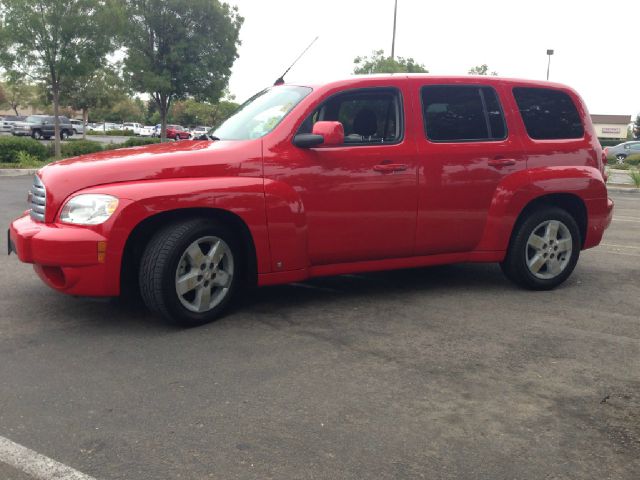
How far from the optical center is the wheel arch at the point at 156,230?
473cm

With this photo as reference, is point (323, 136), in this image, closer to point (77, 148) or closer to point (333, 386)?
point (333, 386)

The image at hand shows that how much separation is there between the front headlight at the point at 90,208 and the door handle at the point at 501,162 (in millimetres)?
3080

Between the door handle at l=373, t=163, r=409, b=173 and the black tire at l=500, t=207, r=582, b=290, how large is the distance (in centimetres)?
131

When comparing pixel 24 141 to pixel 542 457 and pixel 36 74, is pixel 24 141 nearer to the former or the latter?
pixel 36 74

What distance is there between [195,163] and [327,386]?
75.3 inches

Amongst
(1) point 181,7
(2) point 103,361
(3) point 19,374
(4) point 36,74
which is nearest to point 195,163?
(2) point 103,361

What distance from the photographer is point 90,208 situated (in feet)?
14.9

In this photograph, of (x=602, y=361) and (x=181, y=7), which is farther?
(x=181, y=7)

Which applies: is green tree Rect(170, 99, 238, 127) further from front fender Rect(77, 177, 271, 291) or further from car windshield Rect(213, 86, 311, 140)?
front fender Rect(77, 177, 271, 291)

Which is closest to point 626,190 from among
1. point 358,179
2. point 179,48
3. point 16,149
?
point 358,179

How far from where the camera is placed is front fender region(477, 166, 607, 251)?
19.2 feet

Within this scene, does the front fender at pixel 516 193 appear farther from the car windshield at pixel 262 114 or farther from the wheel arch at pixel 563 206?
the car windshield at pixel 262 114

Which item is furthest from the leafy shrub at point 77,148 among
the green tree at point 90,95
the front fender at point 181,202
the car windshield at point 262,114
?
the green tree at point 90,95

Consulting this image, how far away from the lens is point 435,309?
5.46 m
